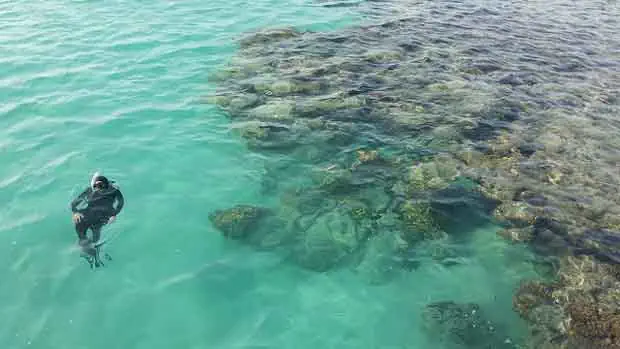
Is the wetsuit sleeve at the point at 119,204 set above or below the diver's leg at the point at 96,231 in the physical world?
above

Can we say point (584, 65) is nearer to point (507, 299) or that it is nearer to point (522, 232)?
point (522, 232)

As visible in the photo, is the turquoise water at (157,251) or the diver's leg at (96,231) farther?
the diver's leg at (96,231)

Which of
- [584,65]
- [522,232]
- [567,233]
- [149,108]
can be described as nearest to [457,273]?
[522,232]

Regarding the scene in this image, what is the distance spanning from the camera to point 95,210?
38.4 feet

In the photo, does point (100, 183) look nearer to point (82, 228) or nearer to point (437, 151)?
point (82, 228)

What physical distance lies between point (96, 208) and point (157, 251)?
5.64ft

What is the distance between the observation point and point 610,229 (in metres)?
12.5

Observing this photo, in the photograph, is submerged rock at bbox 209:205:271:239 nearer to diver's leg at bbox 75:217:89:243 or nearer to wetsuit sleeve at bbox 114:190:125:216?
wetsuit sleeve at bbox 114:190:125:216

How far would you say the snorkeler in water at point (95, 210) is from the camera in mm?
11500

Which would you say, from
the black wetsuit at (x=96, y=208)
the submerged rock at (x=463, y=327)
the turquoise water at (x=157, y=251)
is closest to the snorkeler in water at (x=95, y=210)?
the black wetsuit at (x=96, y=208)

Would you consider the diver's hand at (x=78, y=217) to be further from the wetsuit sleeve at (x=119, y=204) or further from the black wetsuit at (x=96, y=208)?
the wetsuit sleeve at (x=119, y=204)

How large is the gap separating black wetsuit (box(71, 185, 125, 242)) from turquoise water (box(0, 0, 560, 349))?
0.62m

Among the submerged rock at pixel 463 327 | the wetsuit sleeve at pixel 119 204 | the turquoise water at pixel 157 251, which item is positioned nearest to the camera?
the submerged rock at pixel 463 327

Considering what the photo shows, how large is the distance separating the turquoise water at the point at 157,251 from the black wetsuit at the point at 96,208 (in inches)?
24.3
